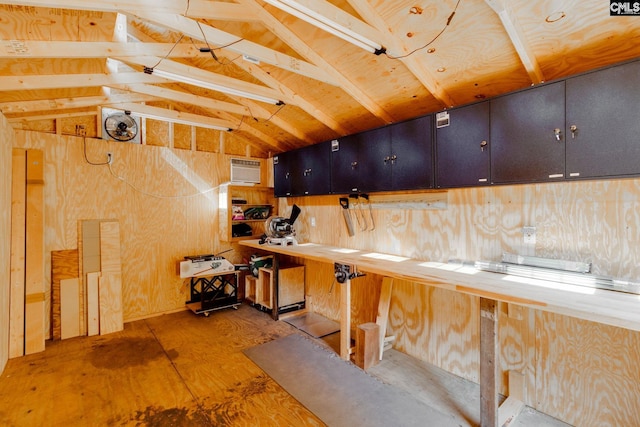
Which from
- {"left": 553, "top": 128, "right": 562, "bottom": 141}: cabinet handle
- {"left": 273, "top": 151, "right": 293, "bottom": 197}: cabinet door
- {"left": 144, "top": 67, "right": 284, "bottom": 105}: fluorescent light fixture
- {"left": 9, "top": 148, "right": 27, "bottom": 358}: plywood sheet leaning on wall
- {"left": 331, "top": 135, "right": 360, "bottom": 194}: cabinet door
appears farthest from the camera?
{"left": 273, "top": 151, "right": 293, "bottom": 197}: cabinet door

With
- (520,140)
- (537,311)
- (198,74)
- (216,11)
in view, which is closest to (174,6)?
(216,11)

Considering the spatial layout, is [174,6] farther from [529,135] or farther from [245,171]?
[245,171]

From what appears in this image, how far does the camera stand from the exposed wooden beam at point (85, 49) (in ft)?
6.68

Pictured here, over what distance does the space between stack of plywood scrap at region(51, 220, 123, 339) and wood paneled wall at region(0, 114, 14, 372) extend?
19.8 inches

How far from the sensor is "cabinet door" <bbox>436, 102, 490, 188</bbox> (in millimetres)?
2189

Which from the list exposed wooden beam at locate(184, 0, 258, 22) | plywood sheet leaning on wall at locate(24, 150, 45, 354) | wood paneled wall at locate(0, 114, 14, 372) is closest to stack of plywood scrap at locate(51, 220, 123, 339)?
plywood sheet leaning on wall at locate(24, 150, 45, 354)

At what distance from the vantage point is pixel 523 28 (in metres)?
1.78

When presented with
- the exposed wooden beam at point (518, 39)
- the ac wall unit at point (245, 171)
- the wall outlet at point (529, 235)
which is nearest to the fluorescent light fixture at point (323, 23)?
the exposed wooden beam at point (518, 39)

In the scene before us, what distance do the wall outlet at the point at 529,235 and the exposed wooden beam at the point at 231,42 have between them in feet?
6.40

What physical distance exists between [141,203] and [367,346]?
11.3 feet

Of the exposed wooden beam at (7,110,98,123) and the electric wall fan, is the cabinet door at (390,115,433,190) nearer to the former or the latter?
the electric wall fan

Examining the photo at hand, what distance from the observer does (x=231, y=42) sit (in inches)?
93.2

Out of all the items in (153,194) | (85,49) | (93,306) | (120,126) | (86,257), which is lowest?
(93,306)

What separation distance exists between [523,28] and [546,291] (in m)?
1.58
